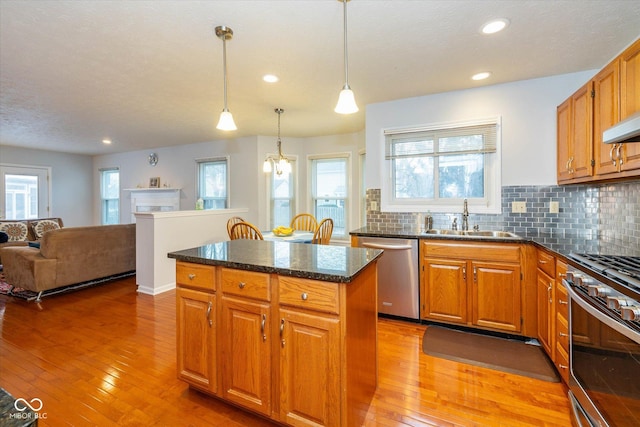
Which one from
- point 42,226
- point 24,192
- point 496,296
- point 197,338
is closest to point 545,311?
point 496,296

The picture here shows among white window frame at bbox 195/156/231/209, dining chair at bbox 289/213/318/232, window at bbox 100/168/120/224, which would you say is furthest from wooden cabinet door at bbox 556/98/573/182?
window at bbox 100/168/120/224

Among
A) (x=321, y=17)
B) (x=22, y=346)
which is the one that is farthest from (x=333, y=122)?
(x=22, y=346)

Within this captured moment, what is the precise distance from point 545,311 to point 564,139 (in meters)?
1.52

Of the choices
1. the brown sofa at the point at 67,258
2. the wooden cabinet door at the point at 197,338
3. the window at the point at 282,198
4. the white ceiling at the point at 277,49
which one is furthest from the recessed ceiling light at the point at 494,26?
the brown sofa at the point at 67,258

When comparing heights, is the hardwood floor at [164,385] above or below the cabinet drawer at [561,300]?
below

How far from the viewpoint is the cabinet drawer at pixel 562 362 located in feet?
6.05

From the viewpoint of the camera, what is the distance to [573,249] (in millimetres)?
2037

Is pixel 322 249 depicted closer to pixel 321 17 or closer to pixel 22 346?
pixel 321 17

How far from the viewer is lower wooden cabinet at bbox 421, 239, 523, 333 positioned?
8.24ft

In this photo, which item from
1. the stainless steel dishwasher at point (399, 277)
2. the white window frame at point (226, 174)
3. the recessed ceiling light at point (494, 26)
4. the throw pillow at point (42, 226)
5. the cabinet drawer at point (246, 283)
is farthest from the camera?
the white window frame at point (226, 174)

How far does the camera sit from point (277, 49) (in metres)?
2.31

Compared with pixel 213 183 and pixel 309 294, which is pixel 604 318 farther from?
pixel 213 183

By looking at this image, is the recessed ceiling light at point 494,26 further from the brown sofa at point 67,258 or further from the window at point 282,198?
the brown sofa at point 67,258

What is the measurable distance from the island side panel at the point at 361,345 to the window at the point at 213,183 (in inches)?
179
